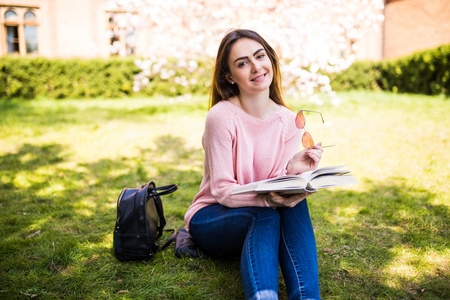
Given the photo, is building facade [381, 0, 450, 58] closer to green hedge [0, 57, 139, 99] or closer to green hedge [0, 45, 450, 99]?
green hedge [0, 45, 450, 99]

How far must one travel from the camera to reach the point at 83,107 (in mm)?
9547

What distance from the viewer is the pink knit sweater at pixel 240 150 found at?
6.61 feet

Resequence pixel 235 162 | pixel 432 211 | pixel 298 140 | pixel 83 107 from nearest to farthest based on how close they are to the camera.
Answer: pixel 235 162 < pixel 298 140 < pixel 432 211 < pixel 83 107

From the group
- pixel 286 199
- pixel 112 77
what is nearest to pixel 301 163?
pixel 286 199

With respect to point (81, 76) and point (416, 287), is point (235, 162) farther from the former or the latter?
point (81, 76)

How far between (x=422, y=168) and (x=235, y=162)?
10.0ft

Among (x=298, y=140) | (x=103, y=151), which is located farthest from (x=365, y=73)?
(x=298, y=140)

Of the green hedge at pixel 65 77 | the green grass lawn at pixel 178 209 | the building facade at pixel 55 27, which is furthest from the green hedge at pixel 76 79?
the green grass lawn at pixel 178 209

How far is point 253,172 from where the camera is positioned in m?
2.23

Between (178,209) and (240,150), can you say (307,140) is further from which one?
(178,209)

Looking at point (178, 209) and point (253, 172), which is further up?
point (253, 172)

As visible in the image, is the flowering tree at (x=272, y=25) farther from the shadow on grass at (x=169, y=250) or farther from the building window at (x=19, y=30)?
the building window at (x=19, y=30)

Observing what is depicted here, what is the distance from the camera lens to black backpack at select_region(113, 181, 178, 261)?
2188mm

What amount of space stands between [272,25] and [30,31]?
36.4ft
